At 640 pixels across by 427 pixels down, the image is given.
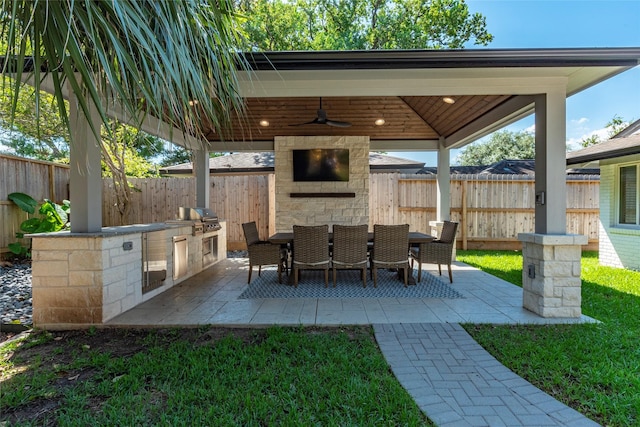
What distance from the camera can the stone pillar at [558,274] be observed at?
336 cm

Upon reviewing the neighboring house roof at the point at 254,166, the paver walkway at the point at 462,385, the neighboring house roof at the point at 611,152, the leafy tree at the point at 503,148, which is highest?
the leafy tree at the point at 503,148

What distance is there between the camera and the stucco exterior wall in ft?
19.6

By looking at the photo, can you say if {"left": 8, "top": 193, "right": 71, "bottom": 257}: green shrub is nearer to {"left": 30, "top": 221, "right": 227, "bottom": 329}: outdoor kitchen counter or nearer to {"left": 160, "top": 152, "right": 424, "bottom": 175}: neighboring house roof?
{"left": 160, "top": 152, "right": 424, "bottom": 175}: neighboring house roof

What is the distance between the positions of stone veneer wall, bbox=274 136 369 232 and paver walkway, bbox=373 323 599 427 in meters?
4.28

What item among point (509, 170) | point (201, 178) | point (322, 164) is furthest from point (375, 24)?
point (201, 178)

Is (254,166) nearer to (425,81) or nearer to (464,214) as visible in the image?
(464,214)

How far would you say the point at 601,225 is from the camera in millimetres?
6645

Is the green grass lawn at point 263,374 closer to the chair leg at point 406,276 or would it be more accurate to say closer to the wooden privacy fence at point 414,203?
the chair leg at point 406,276

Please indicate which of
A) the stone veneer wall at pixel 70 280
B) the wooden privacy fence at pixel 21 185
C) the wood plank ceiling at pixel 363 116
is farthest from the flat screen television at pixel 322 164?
the wooden privacy fence at pixel 21 185

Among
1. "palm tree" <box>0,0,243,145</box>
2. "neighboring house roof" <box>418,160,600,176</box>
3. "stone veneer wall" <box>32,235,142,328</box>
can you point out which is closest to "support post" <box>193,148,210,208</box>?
"stone veneer wall" <box>32,235,142,328</box>

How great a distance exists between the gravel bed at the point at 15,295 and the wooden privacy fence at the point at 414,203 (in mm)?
2693

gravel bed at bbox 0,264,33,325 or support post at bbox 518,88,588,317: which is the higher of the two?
support post at bbox 518,88,588,317

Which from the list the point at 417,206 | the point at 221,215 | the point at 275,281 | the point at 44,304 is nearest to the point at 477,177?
the point at 417,206

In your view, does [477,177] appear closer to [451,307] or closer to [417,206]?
[417,206]
